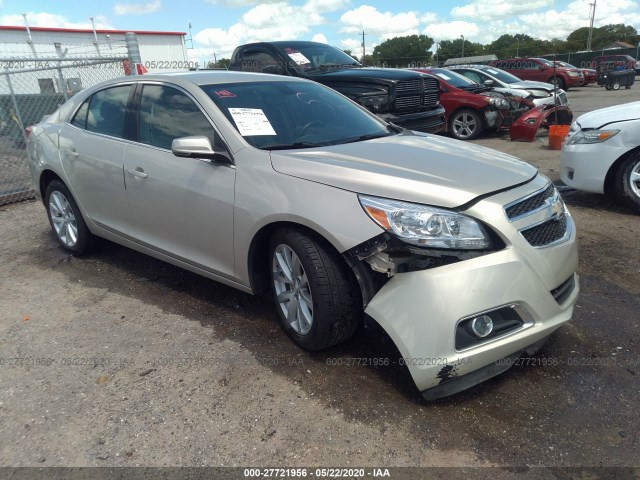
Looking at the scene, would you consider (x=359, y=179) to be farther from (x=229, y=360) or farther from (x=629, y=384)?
(x=629, y=384)

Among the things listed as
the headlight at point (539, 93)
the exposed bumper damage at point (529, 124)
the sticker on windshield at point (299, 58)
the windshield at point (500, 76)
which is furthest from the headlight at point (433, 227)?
the windshield at point (500, 76)

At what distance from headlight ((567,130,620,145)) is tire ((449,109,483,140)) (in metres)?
5.32

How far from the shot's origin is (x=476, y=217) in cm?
245

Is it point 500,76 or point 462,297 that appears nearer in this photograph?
point 462,297

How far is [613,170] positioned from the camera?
17.7ft

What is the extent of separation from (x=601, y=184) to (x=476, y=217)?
376cm

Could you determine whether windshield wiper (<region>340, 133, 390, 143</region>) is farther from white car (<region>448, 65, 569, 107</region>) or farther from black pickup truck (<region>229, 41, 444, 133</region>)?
white car (<region>448, 65, 569, 107</region>)

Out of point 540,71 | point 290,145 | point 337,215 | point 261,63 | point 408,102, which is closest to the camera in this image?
point 337,215

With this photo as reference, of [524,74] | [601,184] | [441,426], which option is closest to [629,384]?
[441,426]

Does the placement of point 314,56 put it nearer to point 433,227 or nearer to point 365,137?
point 365,137

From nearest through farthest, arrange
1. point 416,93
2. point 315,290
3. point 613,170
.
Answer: point 315,290 → point 613,170 → point 416,93

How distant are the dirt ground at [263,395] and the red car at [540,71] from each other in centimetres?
2271

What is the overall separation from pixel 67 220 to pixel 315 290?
125 inches

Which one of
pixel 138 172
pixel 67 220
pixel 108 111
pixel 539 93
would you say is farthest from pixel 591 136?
pixel 539 93
